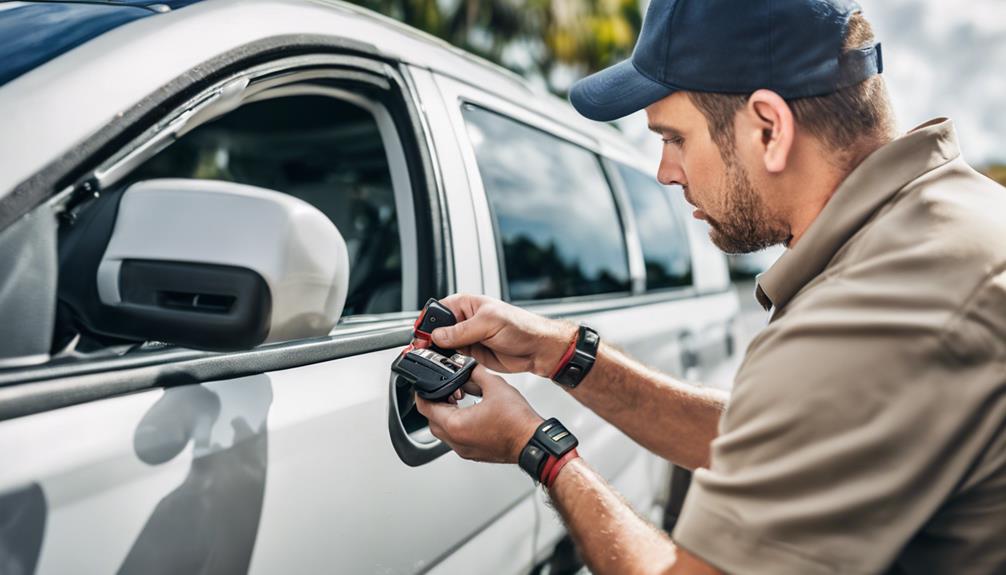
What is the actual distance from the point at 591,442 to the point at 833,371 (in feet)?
4.84

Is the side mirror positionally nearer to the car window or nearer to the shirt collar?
the shirt collar

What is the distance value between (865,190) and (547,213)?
59.5 inches

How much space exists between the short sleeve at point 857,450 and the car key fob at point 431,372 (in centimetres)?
56

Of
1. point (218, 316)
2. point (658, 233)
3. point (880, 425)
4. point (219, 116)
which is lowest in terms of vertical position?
point (658, 233)

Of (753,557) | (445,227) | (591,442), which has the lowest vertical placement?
(591,442)

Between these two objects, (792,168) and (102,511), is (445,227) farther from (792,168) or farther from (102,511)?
(102,511)

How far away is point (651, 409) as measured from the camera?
202 cm

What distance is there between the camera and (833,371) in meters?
1.10

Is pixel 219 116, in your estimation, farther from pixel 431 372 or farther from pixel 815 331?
pixel 815 331

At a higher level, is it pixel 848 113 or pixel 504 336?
pixel 848 113

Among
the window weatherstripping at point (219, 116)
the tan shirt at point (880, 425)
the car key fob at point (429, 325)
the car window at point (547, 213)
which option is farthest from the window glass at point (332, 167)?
the tan shirt at point (880, 425)

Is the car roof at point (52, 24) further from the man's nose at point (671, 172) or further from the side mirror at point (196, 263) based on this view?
the man's nose at point (671, 172)

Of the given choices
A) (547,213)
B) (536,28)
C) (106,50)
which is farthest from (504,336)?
(536,28)

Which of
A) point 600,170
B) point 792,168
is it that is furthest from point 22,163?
point 600,170
